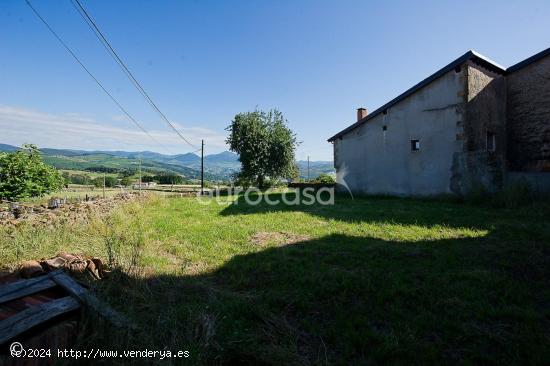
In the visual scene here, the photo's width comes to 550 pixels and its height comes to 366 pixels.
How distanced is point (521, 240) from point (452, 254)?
2.09 m

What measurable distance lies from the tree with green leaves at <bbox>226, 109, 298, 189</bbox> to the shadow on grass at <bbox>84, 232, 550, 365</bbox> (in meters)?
21.6

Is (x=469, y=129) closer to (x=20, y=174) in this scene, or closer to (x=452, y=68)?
(x=452, y=68)

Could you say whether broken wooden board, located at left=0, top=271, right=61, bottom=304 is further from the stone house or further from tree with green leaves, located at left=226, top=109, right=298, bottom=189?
tree with green leaves, located at left=226, top=109, right=298, bottom=189

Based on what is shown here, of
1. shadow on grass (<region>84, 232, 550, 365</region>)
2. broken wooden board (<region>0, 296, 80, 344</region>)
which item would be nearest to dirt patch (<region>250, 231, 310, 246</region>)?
shadow on grass (<region>84, 232, 550, 365</region>)

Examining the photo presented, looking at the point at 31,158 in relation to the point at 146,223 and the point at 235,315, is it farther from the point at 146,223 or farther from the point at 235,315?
the point at 235,315

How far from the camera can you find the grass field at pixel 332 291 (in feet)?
8.65

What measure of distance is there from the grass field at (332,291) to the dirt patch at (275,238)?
0.17ft

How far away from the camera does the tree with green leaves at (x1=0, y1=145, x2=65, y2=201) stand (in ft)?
53.8

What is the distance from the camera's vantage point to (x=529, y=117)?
12.9 metres

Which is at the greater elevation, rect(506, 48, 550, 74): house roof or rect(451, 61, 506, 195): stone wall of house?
rect(506, 48, 550, 74): house roof

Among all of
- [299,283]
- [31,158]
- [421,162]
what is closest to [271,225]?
[299,283]

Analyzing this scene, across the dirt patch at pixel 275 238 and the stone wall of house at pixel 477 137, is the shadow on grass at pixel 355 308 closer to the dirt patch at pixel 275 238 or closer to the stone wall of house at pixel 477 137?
the dirt patch at pixel 275 238

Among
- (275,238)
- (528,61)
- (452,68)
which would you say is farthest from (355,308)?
(528,61)

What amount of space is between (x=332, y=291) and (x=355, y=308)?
0.50 metres
